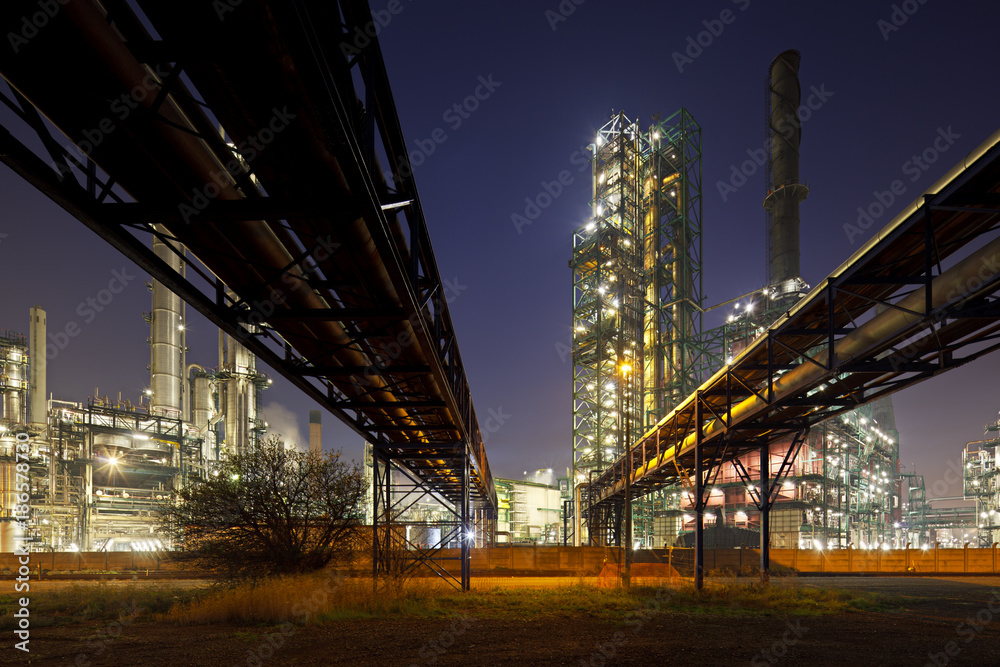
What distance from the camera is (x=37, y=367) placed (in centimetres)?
4806

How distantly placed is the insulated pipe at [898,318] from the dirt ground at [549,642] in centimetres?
471

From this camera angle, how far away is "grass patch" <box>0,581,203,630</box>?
40.5ft

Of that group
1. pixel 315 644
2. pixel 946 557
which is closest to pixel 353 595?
pixel 315 644

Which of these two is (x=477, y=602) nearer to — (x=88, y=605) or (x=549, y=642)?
(x=549, y=642)

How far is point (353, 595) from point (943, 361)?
12.8 meters

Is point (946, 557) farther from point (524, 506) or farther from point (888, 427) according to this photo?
point (888, 427)

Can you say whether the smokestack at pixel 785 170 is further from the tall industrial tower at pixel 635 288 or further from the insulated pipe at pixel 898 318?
the insulated pipe at pixel 898 318

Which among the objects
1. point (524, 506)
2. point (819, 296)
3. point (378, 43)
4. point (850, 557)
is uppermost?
point (378, 43)

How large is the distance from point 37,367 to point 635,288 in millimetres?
50522

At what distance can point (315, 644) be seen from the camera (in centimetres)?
955

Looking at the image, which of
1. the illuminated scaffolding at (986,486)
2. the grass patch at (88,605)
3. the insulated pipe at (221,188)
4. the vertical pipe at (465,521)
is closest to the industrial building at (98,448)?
the grass patch at (88,605)

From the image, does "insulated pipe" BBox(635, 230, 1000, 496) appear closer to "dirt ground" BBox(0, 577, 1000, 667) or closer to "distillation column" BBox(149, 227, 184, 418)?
"dirt ground" BBox(0, 577, 1000, 667)

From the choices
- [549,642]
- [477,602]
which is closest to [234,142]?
[549,642]

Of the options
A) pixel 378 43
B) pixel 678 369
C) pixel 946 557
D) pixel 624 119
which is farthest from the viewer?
pixel 624 119
